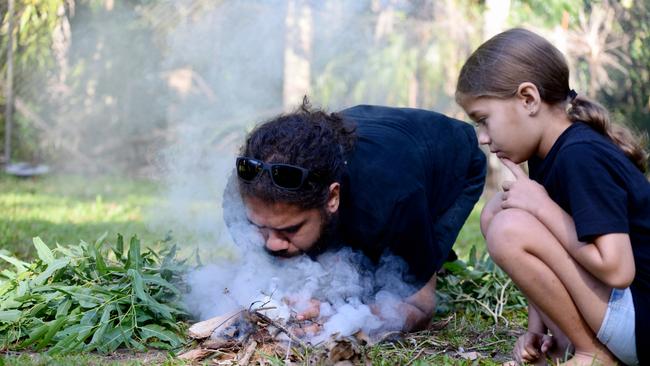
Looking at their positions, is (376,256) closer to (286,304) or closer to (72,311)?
(286,304)

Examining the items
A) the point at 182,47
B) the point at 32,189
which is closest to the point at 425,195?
the point at 32,189

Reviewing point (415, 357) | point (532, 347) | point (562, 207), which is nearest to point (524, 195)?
point (562, 207)

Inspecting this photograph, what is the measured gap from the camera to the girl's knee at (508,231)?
79.4 inches

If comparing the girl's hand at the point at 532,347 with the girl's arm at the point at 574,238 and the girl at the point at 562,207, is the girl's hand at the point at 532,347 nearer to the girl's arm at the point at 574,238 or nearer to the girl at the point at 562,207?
the girl at the point at 562,207

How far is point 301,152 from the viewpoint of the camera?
7.40 feet

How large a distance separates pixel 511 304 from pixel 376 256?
796 mm

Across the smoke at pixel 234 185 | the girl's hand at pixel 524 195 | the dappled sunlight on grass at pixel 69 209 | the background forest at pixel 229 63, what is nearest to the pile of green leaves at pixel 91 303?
the smoke at pixel 234 185

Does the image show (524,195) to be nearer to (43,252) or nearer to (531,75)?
(531,75)

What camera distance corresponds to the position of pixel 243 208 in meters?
2.45

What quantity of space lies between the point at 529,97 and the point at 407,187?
17.3 inches

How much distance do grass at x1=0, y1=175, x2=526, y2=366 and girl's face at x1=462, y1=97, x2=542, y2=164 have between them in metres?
0.60

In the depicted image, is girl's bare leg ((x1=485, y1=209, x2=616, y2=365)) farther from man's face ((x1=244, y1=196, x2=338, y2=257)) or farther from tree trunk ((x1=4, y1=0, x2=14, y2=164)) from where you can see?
tree trunk ((x1=4, y1=0, x2=14, y2=164))

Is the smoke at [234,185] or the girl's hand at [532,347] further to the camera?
the smoke at [234,185]

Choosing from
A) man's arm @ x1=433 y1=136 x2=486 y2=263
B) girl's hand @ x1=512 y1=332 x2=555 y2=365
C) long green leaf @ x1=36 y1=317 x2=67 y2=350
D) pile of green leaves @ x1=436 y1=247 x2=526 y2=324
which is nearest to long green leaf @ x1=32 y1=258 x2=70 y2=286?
long green leaf @ x1=36 y1=317 x2=67 y2=350
